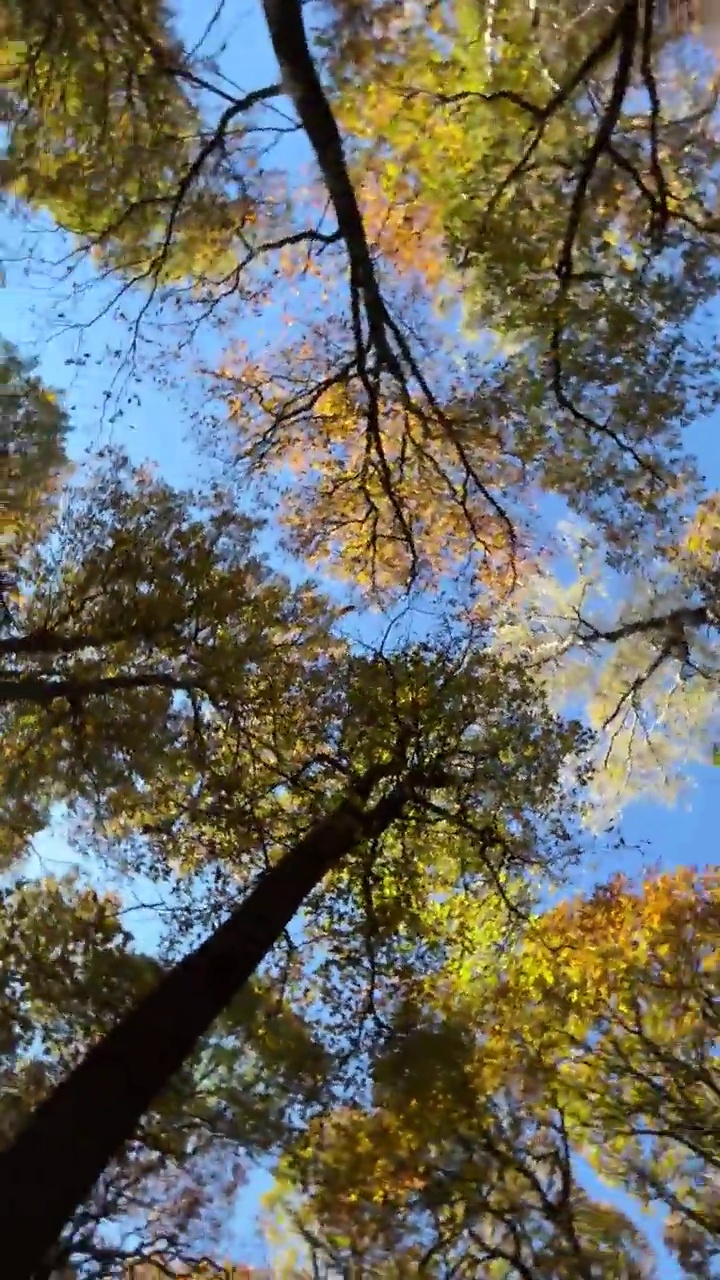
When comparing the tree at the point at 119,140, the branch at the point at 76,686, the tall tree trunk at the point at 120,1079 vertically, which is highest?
the tree at the point at 119,140

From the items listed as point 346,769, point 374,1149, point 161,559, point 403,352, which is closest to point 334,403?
point 403,352

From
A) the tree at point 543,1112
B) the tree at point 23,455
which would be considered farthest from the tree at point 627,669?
the tree at point 23,455

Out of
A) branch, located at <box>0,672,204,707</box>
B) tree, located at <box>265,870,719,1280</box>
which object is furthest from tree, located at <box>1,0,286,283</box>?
tree, located at <box>265,870,719,1280</box>

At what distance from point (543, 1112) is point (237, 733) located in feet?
13.3

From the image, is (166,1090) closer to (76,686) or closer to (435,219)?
(76,686)

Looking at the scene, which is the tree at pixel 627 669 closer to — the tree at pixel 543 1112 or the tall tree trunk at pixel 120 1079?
the tree at pixel 543 1112

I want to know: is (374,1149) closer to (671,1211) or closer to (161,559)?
(671,1211)

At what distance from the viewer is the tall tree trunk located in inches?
144

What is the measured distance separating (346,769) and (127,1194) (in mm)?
2920

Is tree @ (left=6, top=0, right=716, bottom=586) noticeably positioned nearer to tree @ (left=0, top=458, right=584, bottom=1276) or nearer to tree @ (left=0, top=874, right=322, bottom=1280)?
tree @ (left=0, top=458, right=584, bottom=1276)

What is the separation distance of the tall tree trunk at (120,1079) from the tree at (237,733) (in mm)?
913

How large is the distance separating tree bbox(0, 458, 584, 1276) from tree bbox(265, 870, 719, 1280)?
1.00m

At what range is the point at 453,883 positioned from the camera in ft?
24.6

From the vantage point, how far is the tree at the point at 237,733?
21.7 feet
